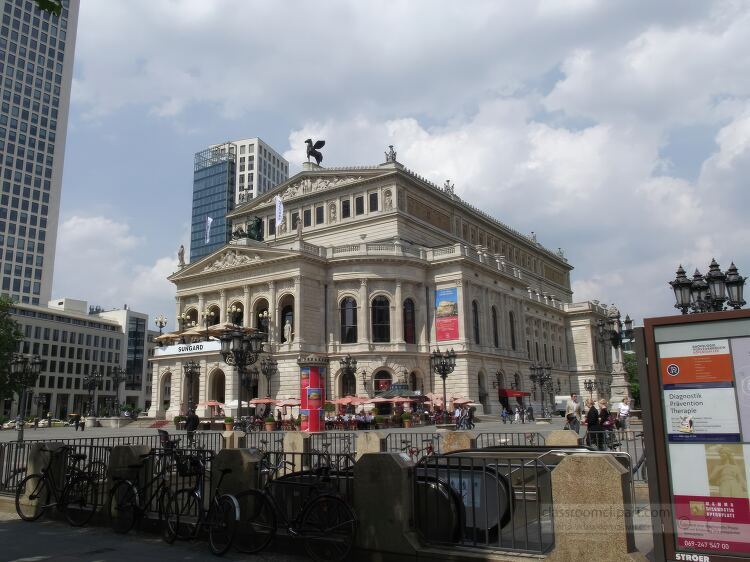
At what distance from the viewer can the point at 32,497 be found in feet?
38.6

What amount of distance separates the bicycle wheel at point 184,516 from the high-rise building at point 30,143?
335ft

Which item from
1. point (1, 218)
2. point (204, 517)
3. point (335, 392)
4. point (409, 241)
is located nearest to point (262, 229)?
point (409, 241)

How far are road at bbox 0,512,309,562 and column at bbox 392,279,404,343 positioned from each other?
1665 inches

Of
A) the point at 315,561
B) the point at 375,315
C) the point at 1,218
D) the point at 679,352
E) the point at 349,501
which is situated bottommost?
the point at 315,561

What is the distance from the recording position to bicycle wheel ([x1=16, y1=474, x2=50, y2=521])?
11.5m

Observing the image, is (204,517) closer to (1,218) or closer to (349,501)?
(349,501)

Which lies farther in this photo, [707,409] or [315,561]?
[315,561]

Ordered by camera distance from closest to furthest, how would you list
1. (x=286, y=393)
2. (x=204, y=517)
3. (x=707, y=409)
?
(x=707, y=409), (x=204, y=517), (x=286, y=393)

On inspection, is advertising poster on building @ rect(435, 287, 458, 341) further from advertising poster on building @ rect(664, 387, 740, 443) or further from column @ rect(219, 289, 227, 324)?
advertising poster on building @ rect(664, 387, 740, 443)

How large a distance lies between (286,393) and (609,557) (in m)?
45.4

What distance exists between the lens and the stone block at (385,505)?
7.68 meters

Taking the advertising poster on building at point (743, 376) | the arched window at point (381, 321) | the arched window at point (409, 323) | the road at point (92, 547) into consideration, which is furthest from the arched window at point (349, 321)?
the advertising poster on building at point (743, 376)

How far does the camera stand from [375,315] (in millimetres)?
53594

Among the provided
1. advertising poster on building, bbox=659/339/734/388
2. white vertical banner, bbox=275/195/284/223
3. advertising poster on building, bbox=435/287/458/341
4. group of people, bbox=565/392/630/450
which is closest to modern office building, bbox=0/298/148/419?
white vertical banner, bbox=275/195/284/223
